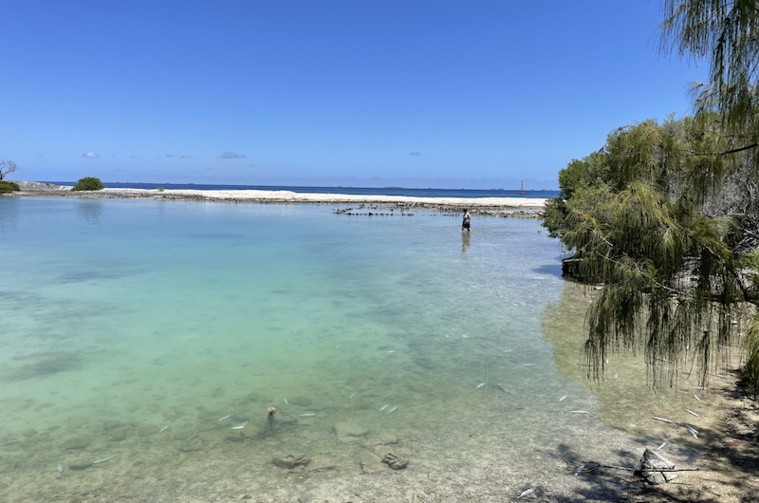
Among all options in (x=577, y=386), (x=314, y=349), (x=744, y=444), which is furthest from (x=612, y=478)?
(x=314, y=349)

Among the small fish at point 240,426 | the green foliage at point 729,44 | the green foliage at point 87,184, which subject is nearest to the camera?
the green foliage at point 729,44

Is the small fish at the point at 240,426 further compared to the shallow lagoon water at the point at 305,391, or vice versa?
the small fish at the point at 240,426

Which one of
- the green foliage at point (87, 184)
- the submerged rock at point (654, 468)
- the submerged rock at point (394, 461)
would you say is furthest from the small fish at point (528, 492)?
the green foliage at point (87, 184)

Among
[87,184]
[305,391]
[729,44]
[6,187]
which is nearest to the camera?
[729,44]

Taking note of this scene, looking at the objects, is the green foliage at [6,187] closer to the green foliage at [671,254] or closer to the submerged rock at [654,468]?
the green foliage at [671,254]

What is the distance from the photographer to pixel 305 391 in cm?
746

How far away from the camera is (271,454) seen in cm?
566

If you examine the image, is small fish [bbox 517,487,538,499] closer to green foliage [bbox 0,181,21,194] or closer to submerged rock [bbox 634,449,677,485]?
submerged rock [bbox 634,449,677,485]

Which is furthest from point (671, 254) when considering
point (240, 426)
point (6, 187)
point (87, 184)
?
point (87, 184)

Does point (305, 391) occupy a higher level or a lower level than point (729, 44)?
lower

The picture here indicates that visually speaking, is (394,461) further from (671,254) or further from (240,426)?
(671,254)

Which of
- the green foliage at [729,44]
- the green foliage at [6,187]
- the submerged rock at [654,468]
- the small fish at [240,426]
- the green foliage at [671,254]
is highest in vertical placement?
the green foliage at [6,187]

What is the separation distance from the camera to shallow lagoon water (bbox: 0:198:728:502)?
5.21 meters

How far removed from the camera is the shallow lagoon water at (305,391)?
5.21m
